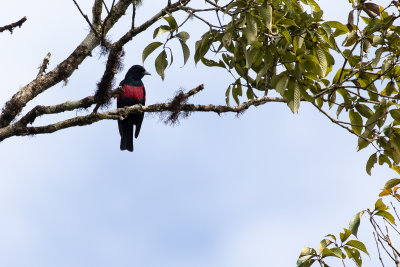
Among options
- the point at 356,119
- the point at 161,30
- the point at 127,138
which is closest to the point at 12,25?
the point at 161,30

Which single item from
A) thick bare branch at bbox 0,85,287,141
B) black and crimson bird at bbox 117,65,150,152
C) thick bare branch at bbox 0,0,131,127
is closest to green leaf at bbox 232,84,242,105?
thick bare branch at bbox 0,85,287,141

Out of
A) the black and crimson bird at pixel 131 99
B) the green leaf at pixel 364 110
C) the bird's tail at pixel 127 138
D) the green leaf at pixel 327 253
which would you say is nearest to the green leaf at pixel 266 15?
the green leaf at pixel 327 253

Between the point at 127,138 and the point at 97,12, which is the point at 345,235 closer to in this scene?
the point at 97,12

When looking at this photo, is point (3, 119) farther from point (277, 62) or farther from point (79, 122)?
point (277, 62)

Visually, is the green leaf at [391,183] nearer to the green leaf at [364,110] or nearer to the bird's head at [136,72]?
the green leaf at [364,110]

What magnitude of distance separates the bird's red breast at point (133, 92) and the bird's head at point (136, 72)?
23cm

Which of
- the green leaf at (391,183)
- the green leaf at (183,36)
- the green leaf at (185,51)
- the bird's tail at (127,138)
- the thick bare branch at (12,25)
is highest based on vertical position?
the bird's tail at (127,138)

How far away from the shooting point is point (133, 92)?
775 cm

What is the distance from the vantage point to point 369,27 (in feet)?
13.5

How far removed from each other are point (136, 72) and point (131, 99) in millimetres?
537

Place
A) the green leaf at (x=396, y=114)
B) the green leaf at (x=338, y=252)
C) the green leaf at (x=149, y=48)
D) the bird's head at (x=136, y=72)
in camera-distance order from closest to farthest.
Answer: the green leaf at (x=338, y=252) < the green leaf at (x=149, y=48) < the green leaf at (x=396, y=114) < the bird's head at (x=136, y=72)

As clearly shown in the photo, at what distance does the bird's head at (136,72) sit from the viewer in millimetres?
8047

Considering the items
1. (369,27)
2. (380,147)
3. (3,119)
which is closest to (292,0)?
(369,27)

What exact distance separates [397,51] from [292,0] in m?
0.84
